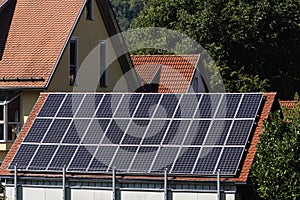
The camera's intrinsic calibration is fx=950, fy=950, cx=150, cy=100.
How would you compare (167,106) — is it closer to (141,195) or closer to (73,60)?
(141,195)

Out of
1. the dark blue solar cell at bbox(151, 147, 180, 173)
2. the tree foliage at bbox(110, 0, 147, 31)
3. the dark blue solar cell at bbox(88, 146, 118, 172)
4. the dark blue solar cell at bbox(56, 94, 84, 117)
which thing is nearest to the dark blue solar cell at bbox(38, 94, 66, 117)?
the dark blue solar cell at bbox(56, 94, 84, 117)

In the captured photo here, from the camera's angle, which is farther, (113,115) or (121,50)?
(121,50)

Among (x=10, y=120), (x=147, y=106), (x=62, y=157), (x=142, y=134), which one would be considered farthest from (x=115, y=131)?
(x=10, y=120)

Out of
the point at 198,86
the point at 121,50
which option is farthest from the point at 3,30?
the point at 198,86

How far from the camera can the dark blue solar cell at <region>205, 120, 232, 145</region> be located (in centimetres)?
2342

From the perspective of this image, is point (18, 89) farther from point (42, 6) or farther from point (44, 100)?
point (44, 100)

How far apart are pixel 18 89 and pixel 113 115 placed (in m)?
11.1

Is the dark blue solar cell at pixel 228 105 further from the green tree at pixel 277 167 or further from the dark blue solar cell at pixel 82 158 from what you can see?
the dark blue solar cell at pixel 82 158

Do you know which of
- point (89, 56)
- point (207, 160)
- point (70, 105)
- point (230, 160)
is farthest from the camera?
point (89, 56)

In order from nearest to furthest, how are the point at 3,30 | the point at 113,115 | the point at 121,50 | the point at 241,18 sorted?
the point at 113,115 < the point at 3,30 < the point at 121,50 < the point at 241,18

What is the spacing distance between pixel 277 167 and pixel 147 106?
A: 4.46 meters

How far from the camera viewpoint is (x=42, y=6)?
3966cm

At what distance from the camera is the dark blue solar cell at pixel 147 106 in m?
25.1

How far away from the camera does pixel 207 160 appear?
22859 mm
